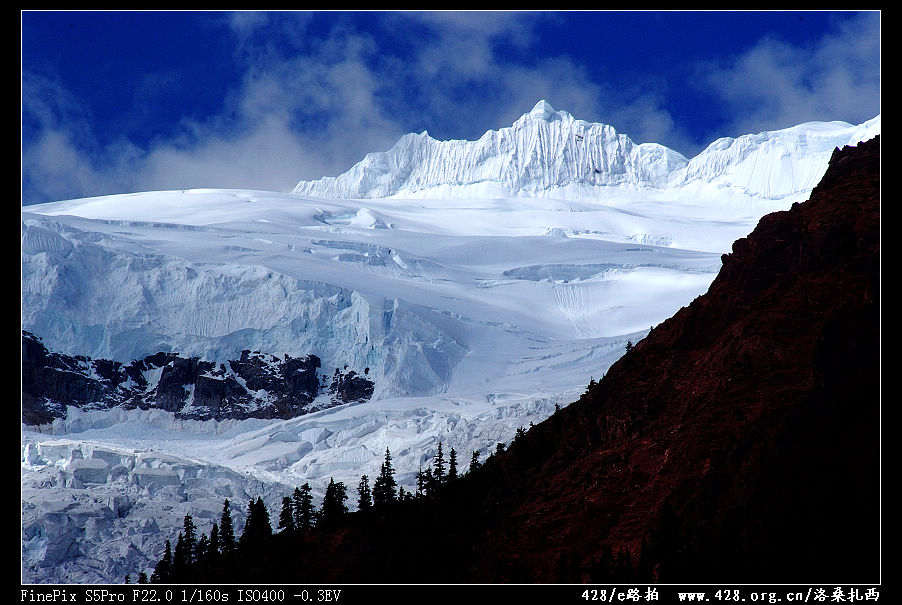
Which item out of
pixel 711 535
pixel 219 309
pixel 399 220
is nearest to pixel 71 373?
pixel 219 309

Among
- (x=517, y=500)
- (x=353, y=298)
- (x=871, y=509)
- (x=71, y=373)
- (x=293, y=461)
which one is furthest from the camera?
(x=353, y=298)

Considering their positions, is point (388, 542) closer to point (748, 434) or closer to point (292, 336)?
point (748, 434)

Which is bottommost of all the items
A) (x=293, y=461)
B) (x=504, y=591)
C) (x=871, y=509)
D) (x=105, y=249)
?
(x=293, y=461)

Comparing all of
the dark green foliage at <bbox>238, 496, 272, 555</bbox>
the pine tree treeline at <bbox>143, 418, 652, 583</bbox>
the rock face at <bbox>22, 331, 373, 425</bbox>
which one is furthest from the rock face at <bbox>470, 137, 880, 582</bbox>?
the rock face at <bbox>22, 331, 373, 425</bbox>

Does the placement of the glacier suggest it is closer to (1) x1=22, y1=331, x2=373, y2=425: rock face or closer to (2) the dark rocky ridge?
(1) x1=22, y1=331, x2=373, y2=425: rock face

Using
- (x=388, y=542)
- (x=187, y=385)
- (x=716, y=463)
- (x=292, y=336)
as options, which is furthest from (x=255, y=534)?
(x=292, y=336)

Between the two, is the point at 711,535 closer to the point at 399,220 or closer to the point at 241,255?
the point at 241,255
